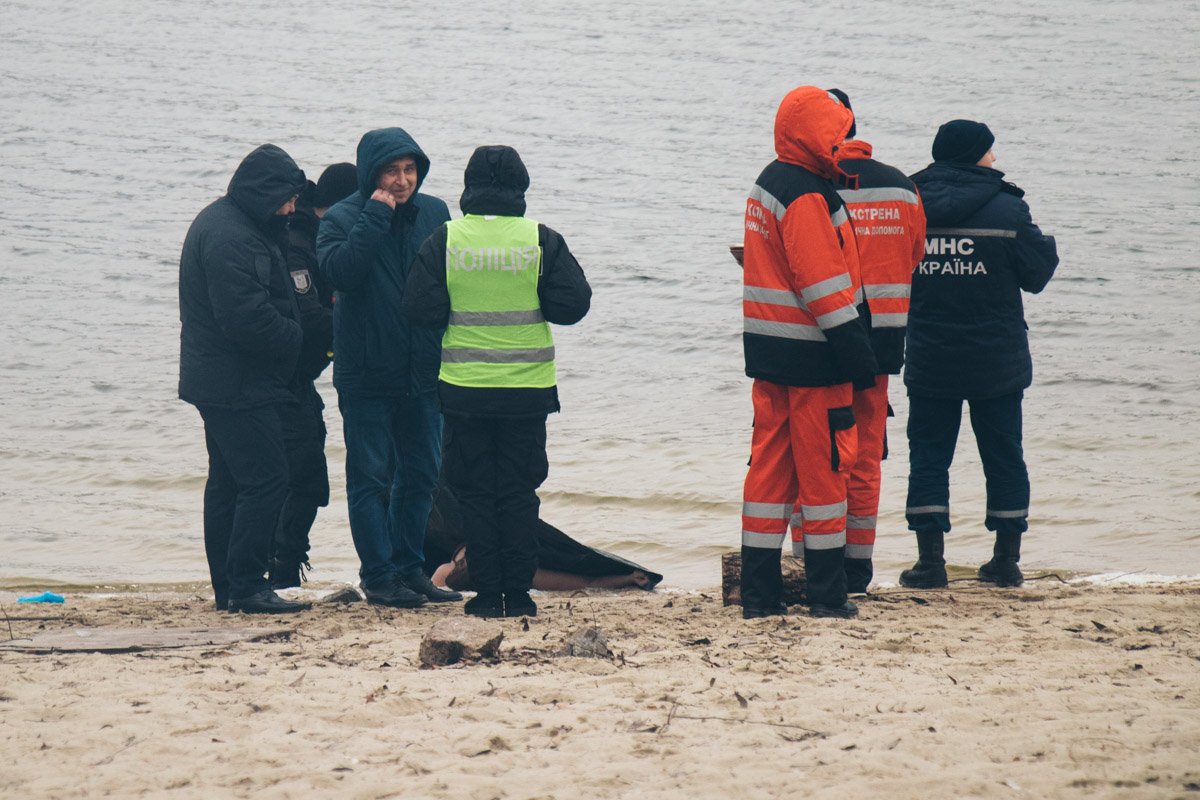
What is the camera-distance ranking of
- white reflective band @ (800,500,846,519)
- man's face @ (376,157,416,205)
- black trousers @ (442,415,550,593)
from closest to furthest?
1. white reflective band @ (800,500,846,519)
2. black trousers @ (442,415,550,593)
3. man's face @ (376,157,416,205)

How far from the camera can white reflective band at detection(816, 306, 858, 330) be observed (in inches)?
196

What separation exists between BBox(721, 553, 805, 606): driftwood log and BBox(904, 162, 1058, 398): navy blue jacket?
1.05m

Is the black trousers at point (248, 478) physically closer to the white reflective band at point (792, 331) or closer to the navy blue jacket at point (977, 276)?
the white reflective band at point (792, 331)

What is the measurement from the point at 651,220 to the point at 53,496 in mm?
14278

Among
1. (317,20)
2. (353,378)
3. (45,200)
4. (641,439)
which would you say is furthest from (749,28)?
(353,378)

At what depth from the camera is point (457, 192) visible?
25.3m

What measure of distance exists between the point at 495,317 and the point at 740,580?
143cm

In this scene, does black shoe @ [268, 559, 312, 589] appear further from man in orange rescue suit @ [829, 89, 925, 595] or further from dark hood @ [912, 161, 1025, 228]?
dark hood @ [912, 161, 1025, 228]

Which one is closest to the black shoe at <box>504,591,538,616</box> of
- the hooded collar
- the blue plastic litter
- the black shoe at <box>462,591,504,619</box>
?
the black shoe at <box>462,591,504,619</box>

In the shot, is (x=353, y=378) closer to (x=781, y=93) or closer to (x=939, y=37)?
(x=781, y=93)

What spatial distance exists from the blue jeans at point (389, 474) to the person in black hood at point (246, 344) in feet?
0.97

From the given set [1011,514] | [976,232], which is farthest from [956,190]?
[1011,514]

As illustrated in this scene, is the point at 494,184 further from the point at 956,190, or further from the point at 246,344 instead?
the point at 956,190

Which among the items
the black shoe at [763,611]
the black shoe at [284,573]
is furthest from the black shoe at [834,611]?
the black shoe at [284,573]
